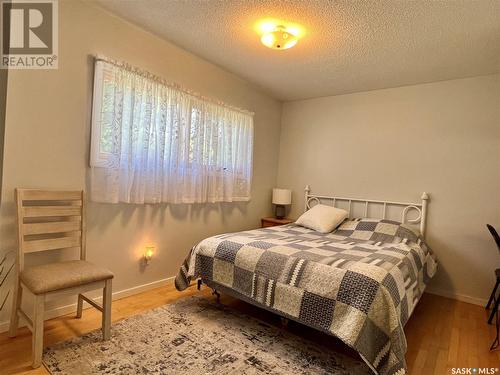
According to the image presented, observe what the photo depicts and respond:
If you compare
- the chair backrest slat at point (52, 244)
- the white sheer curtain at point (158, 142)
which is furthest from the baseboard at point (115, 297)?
the white sheer curtain at point (158, 142)

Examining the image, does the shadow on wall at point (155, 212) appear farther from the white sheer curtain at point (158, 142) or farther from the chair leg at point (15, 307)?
the chair leg at point (15, 307)

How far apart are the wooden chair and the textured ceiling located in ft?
5.14

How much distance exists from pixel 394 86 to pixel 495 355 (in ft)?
9.14

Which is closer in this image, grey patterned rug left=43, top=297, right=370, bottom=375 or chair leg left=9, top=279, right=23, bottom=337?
grey patterned rug left=43, top=297, right=370, bottom=375

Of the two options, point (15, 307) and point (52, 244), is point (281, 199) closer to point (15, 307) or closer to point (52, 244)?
point (52, 244)

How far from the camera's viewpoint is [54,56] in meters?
2.05

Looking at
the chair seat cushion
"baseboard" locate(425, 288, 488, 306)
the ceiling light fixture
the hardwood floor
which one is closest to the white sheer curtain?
the chair seat cushion

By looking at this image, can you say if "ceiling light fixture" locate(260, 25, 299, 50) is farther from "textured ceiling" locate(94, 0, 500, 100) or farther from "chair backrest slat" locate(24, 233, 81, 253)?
"chair backrest slat" locate(24, 233, 81, 253)

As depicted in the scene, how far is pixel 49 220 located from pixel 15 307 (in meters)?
0.59

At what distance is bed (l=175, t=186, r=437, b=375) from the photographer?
1597mm

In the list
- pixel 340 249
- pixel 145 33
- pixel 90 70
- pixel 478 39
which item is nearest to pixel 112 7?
pixel 145 33

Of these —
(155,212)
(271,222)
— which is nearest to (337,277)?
(155,212)

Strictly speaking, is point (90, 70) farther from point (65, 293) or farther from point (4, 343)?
point (4, 343)

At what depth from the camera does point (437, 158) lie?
10.4 feet
